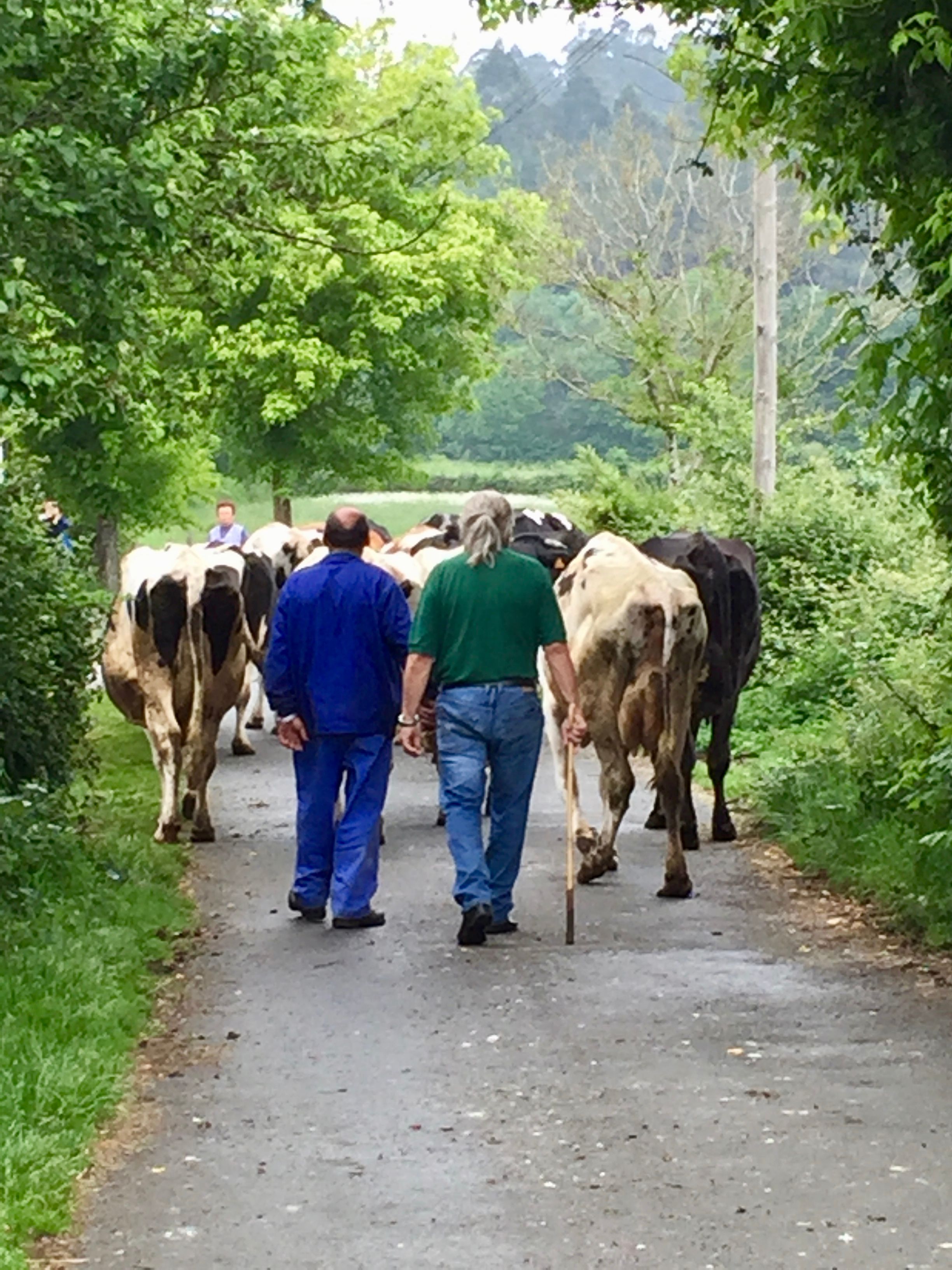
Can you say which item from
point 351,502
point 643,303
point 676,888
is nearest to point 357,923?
point 676,888

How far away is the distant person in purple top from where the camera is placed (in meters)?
24.6

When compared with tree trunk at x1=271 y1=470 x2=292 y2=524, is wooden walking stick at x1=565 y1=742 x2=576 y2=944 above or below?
above

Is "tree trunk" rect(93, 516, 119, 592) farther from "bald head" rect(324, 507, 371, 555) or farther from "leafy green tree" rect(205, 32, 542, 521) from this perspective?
"bald head" rect(324, 507, 371, 555)

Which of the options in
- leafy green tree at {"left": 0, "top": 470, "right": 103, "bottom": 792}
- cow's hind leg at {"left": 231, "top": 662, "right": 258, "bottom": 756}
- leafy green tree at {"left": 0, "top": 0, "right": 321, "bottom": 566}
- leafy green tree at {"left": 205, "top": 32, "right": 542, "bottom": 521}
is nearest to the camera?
leafy green tree at {"left": 0, "top": 0, "right": 321, "bottom": 566}

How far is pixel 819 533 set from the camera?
24.3 metres

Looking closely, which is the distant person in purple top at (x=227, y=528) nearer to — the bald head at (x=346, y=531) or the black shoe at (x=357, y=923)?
the bald head at (x=346, y=531)

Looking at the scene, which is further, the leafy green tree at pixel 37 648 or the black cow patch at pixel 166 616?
the black cow patch at pixel 166 616

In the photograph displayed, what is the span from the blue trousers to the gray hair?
118 cm

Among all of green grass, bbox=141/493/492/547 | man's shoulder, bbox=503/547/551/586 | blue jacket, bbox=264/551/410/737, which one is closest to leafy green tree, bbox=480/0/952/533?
man's shoulder, bbox=503/547/551/586

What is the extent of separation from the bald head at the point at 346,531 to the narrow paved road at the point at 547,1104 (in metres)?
1.94

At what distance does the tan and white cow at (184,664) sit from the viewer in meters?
14.3

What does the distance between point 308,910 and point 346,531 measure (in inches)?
78.2

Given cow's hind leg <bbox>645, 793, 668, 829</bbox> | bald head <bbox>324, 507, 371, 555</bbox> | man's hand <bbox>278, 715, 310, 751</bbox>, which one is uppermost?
bald head <bbox>324, 507, 371, 555</bbox>

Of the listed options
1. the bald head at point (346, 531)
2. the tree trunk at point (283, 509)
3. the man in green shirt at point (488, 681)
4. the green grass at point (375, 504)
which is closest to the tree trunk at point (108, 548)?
the green grass at point (375, 504)
